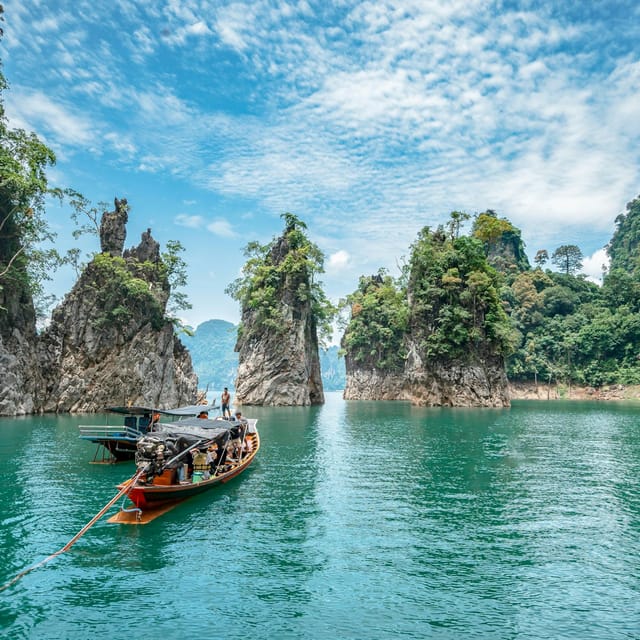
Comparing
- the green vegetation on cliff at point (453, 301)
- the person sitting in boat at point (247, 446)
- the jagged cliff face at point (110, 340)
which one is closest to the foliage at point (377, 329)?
the green vegetation on cliff at point (453, 301)

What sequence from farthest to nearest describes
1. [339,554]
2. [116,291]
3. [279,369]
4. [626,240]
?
[626,240] → [279,369] → [116,291] → [339,554]

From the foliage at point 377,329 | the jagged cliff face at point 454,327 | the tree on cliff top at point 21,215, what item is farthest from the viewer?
the foliage at point 377,329

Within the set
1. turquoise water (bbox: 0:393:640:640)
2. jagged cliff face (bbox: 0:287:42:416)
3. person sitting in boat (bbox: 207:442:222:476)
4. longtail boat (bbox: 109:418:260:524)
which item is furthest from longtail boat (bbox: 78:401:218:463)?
jagged cliff face (bbox: 0:287:42:416)

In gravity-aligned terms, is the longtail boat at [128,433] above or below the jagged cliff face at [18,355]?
below

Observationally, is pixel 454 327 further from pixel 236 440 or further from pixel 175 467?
pixel 175 467

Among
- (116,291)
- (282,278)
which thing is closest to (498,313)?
(282,278)

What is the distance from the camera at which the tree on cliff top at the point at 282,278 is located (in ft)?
247

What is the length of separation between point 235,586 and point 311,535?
3.90 meters

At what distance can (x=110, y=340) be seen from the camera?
189 feet

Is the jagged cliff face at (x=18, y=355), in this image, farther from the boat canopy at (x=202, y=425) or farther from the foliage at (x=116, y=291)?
the boat canopy at (x=202, y=425)

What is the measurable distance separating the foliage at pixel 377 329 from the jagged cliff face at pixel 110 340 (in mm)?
48743

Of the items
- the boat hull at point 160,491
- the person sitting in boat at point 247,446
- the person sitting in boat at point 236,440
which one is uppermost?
the person sitting in boat at point 236,440

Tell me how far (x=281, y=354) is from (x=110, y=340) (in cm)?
2571

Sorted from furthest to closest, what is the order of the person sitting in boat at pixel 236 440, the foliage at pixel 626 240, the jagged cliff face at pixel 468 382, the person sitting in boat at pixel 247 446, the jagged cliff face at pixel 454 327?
1. the foliage at pixel 626 240
2. the jagged cliff face at pixel 468 382
3. the jagged cliff face at pixel 454 327
4. the person sitting in boat at pixel 247 446
5. the person sitting in boat at pixel 236 440
